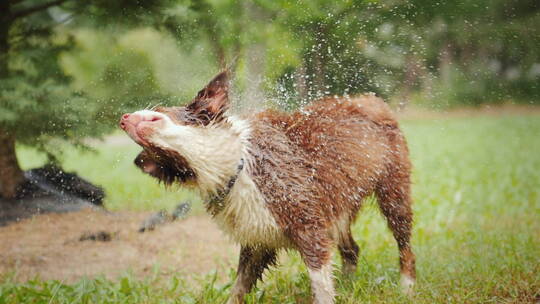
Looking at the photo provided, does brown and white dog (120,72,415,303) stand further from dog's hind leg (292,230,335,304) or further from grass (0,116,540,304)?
grass (0,116,540,304)

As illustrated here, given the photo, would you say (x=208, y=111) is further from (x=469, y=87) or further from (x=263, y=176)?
(x=469, y=87)

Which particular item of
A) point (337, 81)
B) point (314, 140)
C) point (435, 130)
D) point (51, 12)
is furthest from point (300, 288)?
point (435, 130)

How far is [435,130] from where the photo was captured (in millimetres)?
17047

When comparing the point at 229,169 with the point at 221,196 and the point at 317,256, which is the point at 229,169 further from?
the point at 317,256

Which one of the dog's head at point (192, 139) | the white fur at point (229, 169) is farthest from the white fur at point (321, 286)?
the dog's head at point (192, 139)

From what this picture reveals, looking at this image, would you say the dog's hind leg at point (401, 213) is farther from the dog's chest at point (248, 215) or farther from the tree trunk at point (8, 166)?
the tree trunk at point (8, 166)

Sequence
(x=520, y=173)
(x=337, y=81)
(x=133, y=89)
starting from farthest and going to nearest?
1. (x=520, y=173)
2. (x=337, y=81)
3. (x=133, y=89)

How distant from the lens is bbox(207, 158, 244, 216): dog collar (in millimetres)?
3008

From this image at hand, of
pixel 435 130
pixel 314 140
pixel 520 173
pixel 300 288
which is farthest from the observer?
pixel 435 130

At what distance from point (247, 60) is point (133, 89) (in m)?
1.67

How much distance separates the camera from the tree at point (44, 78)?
5.23m

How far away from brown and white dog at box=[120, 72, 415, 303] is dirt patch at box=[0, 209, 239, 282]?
5.21 ft

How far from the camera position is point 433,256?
4734 millimetres

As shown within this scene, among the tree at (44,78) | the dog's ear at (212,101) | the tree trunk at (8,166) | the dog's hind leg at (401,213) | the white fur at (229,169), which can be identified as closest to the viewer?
the white fur at (229,169)
